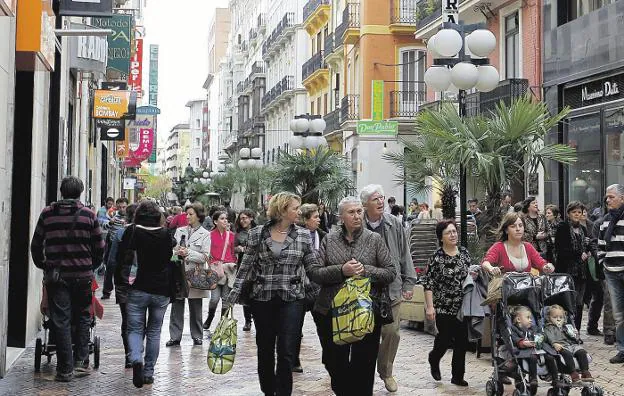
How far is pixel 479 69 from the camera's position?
13.9 metres

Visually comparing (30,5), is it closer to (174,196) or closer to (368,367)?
(368,367)

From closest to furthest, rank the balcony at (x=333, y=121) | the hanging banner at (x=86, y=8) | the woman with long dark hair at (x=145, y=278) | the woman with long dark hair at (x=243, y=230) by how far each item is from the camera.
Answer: the woman with long dark hair at (x=145, y=278) → the hanging banner at (x=86, y=8) → the woman with long dark hair at (x=243, y=230) → the balcony at (x=333, y=121)

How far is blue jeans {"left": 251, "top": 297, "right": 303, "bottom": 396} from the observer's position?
7605 millimetres

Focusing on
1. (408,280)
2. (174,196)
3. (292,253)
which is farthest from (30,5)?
(174,196)

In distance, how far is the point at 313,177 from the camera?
982 inches

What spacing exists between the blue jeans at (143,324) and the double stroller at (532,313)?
10.5 feet

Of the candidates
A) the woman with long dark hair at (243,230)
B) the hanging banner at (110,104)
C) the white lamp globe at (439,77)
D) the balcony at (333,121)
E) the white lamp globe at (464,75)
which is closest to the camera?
the woman with long dark hair at (243,230)

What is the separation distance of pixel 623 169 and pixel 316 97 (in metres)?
34.3

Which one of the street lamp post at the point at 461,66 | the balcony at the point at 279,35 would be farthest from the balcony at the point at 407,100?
the street lamp post at the point at 461,66

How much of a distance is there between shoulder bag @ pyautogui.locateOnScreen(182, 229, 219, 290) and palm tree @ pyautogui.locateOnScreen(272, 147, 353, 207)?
12723 mm

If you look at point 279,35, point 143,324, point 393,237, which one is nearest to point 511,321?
point 393,237

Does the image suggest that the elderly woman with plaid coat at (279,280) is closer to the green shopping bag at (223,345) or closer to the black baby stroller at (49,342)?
the green shopping bag at (223,345)

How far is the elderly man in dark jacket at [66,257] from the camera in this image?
9.15 metres

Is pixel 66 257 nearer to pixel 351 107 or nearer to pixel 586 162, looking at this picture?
pixel 586 162
